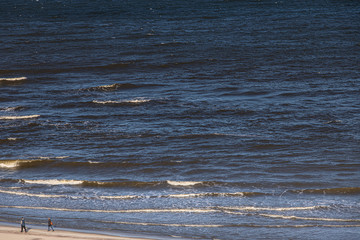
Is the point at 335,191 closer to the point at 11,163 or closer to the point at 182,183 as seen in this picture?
the point at 182,183

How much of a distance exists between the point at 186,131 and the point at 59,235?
19.6 meters

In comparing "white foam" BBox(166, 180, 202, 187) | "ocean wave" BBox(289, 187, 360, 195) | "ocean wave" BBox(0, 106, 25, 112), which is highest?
"ocean wave" BBox(0, 106, 25, 112)

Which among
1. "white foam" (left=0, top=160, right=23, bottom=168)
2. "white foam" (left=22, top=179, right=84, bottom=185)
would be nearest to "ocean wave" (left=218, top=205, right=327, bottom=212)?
"white foam" (left=22, top=179, right=84, bottom=185)

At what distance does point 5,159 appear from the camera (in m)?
41.9

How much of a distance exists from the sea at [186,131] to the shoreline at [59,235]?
758 mm

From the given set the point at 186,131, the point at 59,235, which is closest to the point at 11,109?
the point at 186,131

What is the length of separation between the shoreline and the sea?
758 mm

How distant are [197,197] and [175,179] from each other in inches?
134

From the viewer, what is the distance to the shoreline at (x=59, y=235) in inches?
1102

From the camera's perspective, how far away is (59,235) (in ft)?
92.6

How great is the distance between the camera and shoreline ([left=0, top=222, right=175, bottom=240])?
2798 centimetres

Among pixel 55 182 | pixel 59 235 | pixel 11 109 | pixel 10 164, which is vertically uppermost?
pixel 11 109

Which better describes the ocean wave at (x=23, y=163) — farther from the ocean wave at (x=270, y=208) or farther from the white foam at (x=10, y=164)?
the ocean wave at (x=270, y=208)

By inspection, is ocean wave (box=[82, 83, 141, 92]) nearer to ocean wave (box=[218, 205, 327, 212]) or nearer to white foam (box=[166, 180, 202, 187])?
white foam (box=[166, 180, 202, 187])
